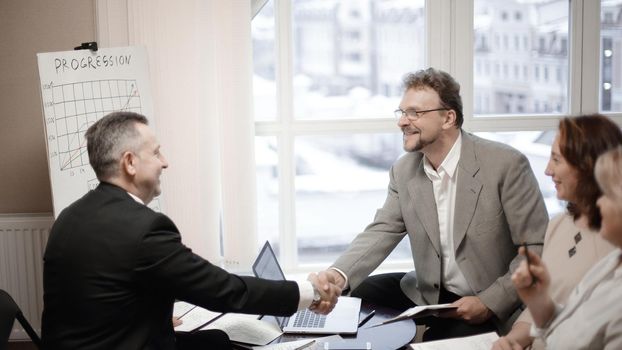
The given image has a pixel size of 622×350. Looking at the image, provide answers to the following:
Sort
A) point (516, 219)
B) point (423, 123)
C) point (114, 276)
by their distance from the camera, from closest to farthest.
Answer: point (114, 276), point (516, 219), point (423, 123)

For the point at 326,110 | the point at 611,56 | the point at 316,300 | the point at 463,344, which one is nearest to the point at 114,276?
the point at 316,300

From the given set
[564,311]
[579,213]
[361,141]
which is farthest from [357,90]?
[564,311]

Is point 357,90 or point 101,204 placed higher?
point 357,90

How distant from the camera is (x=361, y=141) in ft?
12.5

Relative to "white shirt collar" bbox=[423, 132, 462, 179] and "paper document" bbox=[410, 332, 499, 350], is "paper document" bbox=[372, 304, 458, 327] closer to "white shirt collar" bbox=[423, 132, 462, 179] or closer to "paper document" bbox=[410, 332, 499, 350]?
"paper document" bbox=[410, 332, 499, 350]

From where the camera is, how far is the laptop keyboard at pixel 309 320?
234cm

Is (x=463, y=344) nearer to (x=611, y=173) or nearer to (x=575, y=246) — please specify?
(x=575, y=246)

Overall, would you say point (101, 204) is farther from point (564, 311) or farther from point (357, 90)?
point (357, 90)

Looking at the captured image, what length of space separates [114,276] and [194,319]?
2.15 ft

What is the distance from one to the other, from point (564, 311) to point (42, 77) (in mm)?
2436

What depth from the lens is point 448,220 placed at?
2.73 m

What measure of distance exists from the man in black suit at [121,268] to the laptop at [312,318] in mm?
297

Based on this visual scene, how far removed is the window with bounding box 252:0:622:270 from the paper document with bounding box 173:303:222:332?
129 cm

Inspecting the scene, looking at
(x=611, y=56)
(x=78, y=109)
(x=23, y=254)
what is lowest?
(x=23, y=254)
